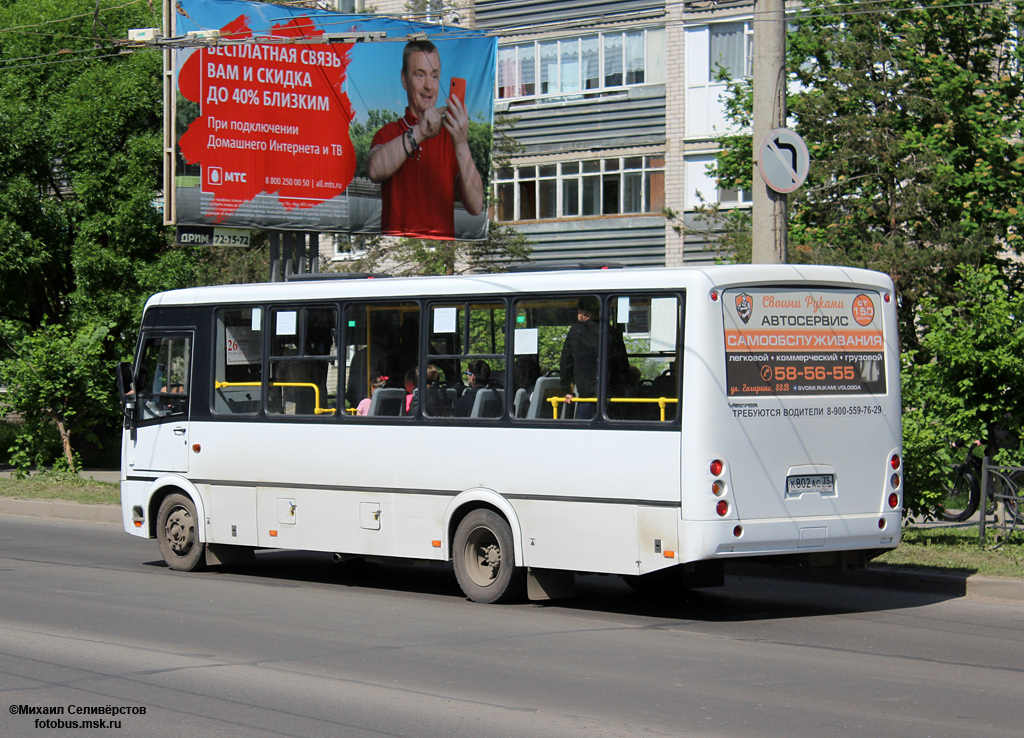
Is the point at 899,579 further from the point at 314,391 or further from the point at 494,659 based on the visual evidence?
the point at 314,391

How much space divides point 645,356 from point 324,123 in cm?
1301

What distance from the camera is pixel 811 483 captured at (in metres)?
10.4

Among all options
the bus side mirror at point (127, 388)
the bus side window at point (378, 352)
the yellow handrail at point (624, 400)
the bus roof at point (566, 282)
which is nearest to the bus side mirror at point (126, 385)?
the bus side mirror at point (127, 388)

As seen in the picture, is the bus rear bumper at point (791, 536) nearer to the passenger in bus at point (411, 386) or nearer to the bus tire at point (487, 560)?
the bus tire at point (487, 560)

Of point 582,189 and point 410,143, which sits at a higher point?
point 582,189

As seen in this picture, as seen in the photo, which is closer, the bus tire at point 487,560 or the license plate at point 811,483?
the license plate at point 811,483

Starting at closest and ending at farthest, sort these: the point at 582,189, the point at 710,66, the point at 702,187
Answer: the point at 710,66 < the point at 702,187 < the point at 582,189

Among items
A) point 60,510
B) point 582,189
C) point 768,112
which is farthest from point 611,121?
point 768,112

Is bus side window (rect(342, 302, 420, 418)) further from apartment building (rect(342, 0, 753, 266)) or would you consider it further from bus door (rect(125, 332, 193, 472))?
apartment building (rect(342, 0, 753, 266))

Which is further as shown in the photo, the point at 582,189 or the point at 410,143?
the point at 582,189

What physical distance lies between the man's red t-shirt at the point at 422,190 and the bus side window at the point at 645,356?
43.8 ft

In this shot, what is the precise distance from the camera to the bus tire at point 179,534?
530 inches

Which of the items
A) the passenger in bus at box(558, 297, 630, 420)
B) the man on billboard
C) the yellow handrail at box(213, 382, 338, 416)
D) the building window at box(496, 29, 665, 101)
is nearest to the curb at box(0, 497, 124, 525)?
the yellow handrail at box(213, 382, 338, 416)

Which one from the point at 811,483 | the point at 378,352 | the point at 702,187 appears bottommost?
the point at 811,483
